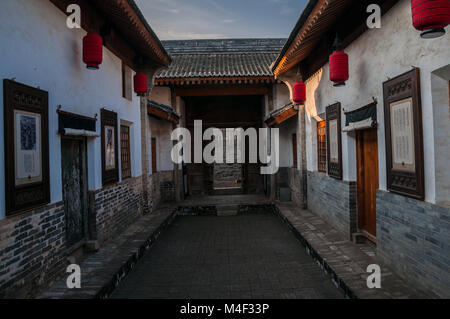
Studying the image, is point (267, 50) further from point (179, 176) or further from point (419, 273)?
point (419, 273)

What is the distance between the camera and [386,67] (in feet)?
14.2

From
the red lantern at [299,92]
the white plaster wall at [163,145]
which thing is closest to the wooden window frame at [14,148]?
the red lantern at [299,92]

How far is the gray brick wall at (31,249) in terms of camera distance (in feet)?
10.6

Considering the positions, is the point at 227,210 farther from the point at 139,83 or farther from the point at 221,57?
the point at 221,57

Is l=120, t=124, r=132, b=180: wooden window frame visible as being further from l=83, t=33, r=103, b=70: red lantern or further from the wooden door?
the wooden door

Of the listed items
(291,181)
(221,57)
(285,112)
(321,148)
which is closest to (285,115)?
(285,112)

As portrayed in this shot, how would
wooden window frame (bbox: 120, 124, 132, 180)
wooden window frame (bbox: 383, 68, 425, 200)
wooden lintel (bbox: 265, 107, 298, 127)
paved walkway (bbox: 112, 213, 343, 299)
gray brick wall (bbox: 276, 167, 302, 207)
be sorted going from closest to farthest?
wooden window frame (bbox: 383, 68, 425, 200) → paved walkway (bbox: 112, 213, 343, 299) → wooden window frame (bbox: 120, 124, 132, 180) → wooden lintel (bbox: 265, 107, 298, 127) → gray brick wall (bbox: 276, 167, 302, 207)

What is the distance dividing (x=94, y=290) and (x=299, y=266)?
3032 mm

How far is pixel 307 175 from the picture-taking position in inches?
347

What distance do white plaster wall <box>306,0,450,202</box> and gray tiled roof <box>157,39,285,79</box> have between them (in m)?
4.59

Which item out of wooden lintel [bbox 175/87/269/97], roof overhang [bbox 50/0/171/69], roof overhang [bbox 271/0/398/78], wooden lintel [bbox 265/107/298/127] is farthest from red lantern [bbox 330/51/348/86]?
wooden lintel [bbox 175/87/269/97]

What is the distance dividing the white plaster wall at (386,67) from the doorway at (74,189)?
14.9ft

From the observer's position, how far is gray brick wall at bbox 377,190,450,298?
3.24 meters

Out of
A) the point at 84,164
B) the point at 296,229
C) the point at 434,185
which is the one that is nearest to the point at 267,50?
the point at 296,229
